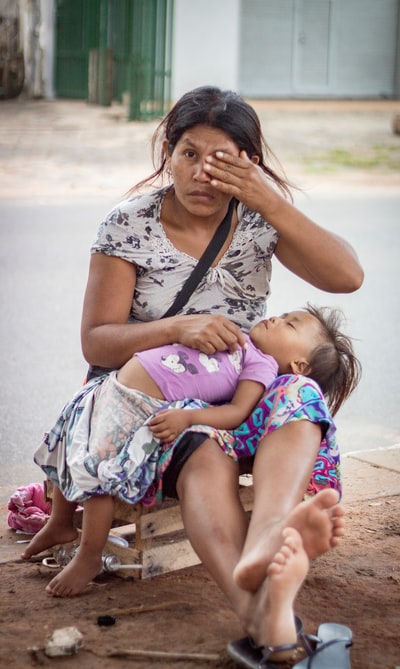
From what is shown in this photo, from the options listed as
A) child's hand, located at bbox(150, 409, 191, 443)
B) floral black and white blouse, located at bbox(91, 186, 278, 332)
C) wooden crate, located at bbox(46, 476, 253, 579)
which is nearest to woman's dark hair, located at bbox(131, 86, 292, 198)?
floral black and white blouse, located at bbox(91, 186, 278, 332)

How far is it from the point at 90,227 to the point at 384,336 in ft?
12.3

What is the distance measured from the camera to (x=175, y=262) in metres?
3.32

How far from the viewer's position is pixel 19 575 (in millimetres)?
3189

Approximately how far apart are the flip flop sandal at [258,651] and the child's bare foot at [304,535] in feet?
0.46

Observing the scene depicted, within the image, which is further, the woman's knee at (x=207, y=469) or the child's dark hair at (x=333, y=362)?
the child's dark hair at (x=333, y=362)

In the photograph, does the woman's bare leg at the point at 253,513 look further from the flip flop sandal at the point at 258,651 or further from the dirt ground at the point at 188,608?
the dirt ground at the point at 188,608

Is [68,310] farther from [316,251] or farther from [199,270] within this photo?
[316,251]

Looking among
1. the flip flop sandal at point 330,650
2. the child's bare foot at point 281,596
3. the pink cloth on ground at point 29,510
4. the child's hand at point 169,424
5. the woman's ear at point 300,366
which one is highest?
the woman's ear at point 300,366

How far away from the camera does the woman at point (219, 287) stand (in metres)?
2.66

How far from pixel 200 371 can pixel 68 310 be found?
4.13 m

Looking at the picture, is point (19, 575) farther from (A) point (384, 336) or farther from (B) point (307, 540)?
(A) point (384, 336)

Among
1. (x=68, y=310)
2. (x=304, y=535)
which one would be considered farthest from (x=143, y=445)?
(x=68, y=310)

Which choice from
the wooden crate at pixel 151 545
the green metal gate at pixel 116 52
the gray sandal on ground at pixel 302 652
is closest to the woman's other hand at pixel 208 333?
the wooden crate at pixel 151 545

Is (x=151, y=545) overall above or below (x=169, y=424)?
below
